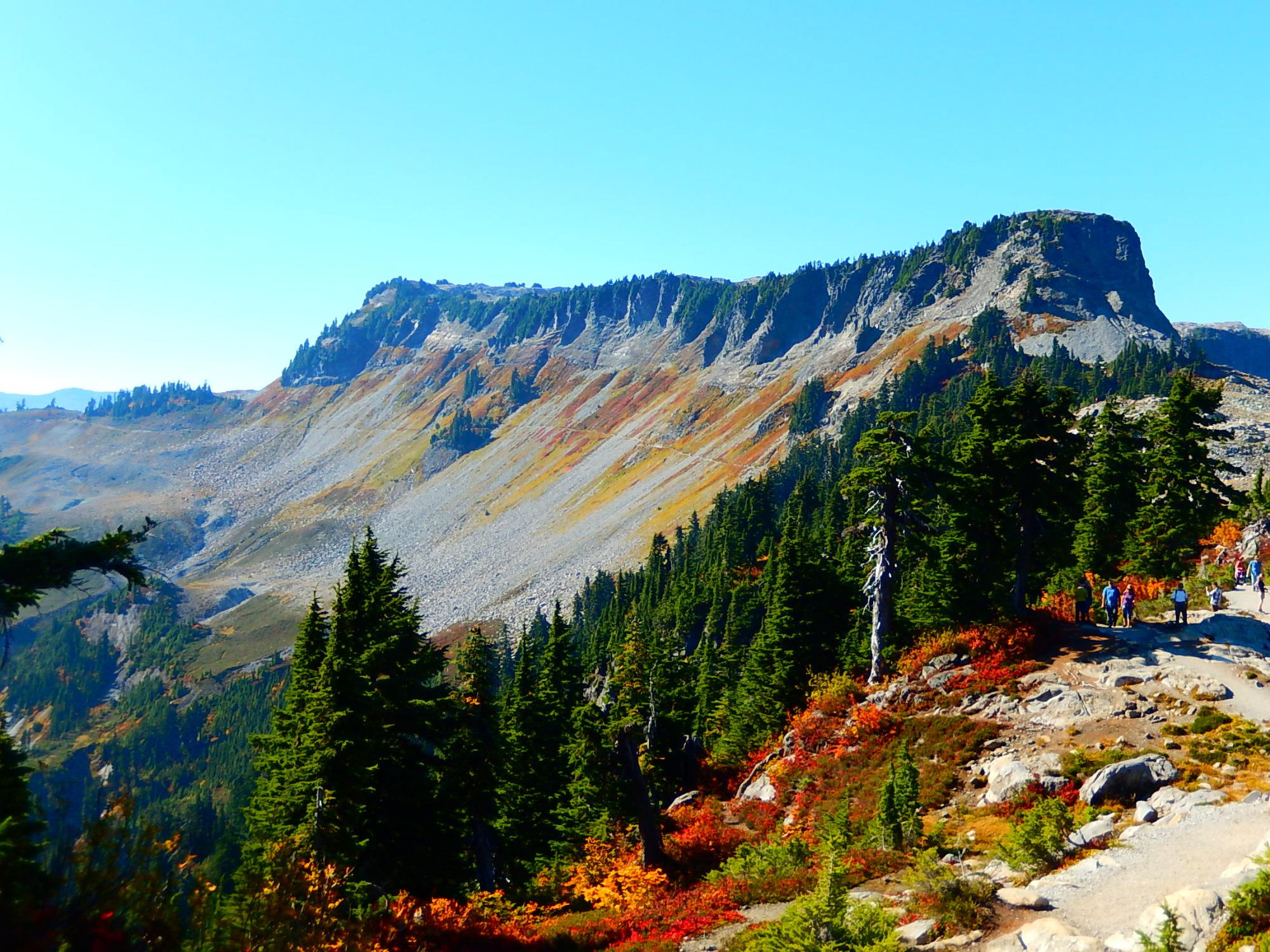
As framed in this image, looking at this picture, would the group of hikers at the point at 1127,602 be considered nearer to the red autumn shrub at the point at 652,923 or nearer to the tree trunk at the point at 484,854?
the red autumn shrub at the point at 652,923

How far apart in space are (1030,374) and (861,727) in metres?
16.5

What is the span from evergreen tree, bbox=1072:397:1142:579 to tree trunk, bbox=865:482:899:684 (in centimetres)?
2010

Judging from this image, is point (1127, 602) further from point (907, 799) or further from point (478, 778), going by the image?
point (478, 778)

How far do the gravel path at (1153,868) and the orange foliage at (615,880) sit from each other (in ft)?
37.2

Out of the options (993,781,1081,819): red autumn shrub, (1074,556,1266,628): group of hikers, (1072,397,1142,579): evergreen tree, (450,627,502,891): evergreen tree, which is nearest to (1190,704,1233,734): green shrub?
(993,781,1081,819): red autumn shrub

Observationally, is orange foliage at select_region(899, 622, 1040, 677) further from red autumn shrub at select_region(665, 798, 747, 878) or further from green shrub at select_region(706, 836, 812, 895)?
green shrub at select_region(706, 836, 812, 895)

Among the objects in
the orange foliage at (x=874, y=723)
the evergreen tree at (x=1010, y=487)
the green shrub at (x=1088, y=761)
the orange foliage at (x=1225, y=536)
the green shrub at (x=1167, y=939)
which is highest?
the evergreen tree at (x=1010, y=487)

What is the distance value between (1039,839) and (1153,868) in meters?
1.87

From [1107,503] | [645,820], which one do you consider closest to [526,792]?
[645,820]

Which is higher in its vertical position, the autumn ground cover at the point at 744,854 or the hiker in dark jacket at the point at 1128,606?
the hiker in dark jacket at the point at 1128,606

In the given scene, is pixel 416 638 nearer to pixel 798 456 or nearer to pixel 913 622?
pixel 913 622

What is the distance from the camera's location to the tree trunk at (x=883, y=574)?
30953 mm

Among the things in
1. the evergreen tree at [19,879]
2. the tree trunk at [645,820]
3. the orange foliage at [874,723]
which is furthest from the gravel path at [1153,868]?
the evergreen tree at [19,879]

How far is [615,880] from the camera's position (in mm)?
22188
